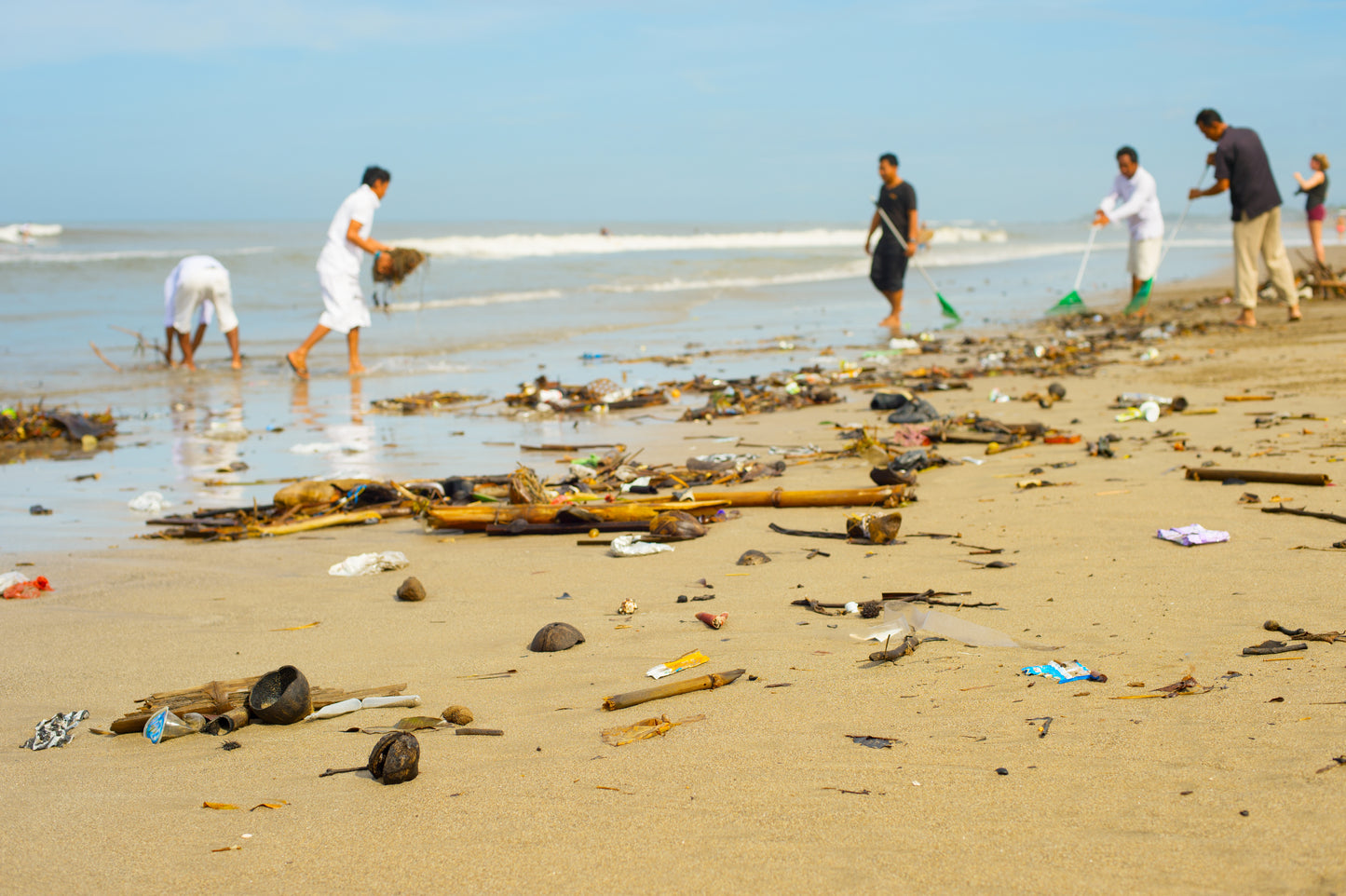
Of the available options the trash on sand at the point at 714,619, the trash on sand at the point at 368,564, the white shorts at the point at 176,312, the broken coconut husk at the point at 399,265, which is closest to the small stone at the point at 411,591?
the trash on sand at the point at 368,564

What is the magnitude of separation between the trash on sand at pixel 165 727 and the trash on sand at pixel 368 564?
1589 mm

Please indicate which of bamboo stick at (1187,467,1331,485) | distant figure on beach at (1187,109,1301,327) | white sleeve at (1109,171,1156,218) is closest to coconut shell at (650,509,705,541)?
bamboo stick at (1187,467,1331,485)

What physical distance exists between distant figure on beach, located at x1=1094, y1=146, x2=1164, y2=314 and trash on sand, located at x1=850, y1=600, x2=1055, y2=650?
10550 mm

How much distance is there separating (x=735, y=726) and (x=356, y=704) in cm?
103

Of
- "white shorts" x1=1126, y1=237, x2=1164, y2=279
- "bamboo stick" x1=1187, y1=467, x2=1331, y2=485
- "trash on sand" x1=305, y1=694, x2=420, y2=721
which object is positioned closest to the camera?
"trash on sand" x1=305, y1=694, x2=420, y2=721

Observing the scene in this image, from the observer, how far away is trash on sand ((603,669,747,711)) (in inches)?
98.9

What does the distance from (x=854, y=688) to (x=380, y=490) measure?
3.53 m

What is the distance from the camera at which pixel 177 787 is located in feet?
7.24

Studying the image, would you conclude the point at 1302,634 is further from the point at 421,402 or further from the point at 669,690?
the point at 421,402

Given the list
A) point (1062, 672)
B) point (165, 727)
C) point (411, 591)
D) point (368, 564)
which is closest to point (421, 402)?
point (368, 564)

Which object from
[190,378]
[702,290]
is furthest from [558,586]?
[702,290]

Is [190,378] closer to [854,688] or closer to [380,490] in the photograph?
[380,490]

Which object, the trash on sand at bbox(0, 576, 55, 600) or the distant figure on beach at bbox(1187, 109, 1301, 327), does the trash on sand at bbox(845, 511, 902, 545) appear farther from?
the distant figure on beach at bbox(1187, 109, 1301, 327)

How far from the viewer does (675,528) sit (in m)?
4.34
